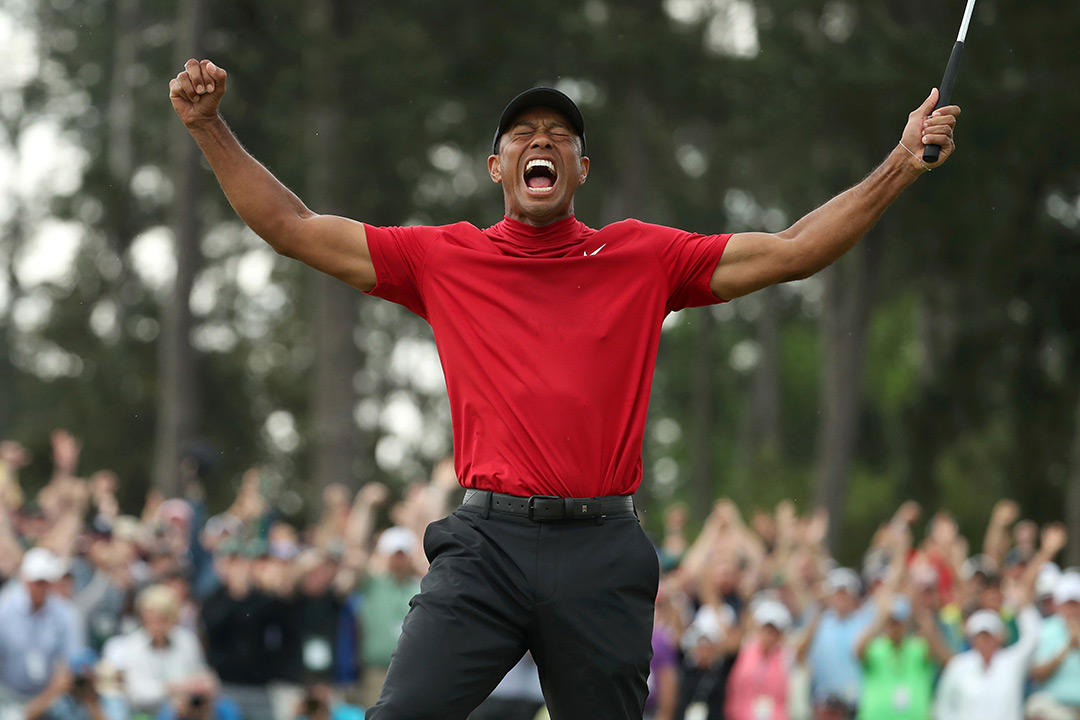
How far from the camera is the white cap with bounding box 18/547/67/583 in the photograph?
12.0 meters

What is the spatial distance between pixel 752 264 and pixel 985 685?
328 inches

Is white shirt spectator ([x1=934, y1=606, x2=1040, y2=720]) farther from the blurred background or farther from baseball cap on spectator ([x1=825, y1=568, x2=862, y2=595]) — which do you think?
the blurred background

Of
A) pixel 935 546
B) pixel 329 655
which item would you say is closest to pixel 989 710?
pixel 935 546

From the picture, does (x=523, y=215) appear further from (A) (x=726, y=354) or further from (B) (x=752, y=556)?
(A) (x=726, y=354)

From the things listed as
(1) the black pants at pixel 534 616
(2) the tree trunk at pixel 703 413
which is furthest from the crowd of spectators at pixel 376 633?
(2) the tree trunk at pixel 703 413

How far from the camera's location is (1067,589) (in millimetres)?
12609

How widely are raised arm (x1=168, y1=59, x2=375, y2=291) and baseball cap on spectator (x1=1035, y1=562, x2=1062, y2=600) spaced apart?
9.40 m

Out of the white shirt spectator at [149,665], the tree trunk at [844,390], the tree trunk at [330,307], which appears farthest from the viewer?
the tree trunk at [844,390]

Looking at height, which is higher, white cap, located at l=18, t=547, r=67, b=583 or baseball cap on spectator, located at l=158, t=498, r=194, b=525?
baseball cap on spectator, located at l=158, t=498, r=194, b=525

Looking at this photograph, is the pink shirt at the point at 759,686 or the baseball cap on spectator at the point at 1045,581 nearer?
the pink shirt at the point at 759,686

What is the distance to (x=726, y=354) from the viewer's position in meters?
55.8

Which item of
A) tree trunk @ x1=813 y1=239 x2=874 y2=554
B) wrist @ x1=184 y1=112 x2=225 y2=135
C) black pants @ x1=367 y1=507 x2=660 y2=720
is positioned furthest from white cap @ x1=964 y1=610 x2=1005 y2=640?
tree trunk @ x1=813 y1=239 x2=874 y2=554

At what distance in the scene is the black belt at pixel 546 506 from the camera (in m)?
4.83

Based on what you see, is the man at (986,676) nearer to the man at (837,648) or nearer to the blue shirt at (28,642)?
the man at (837,648)
